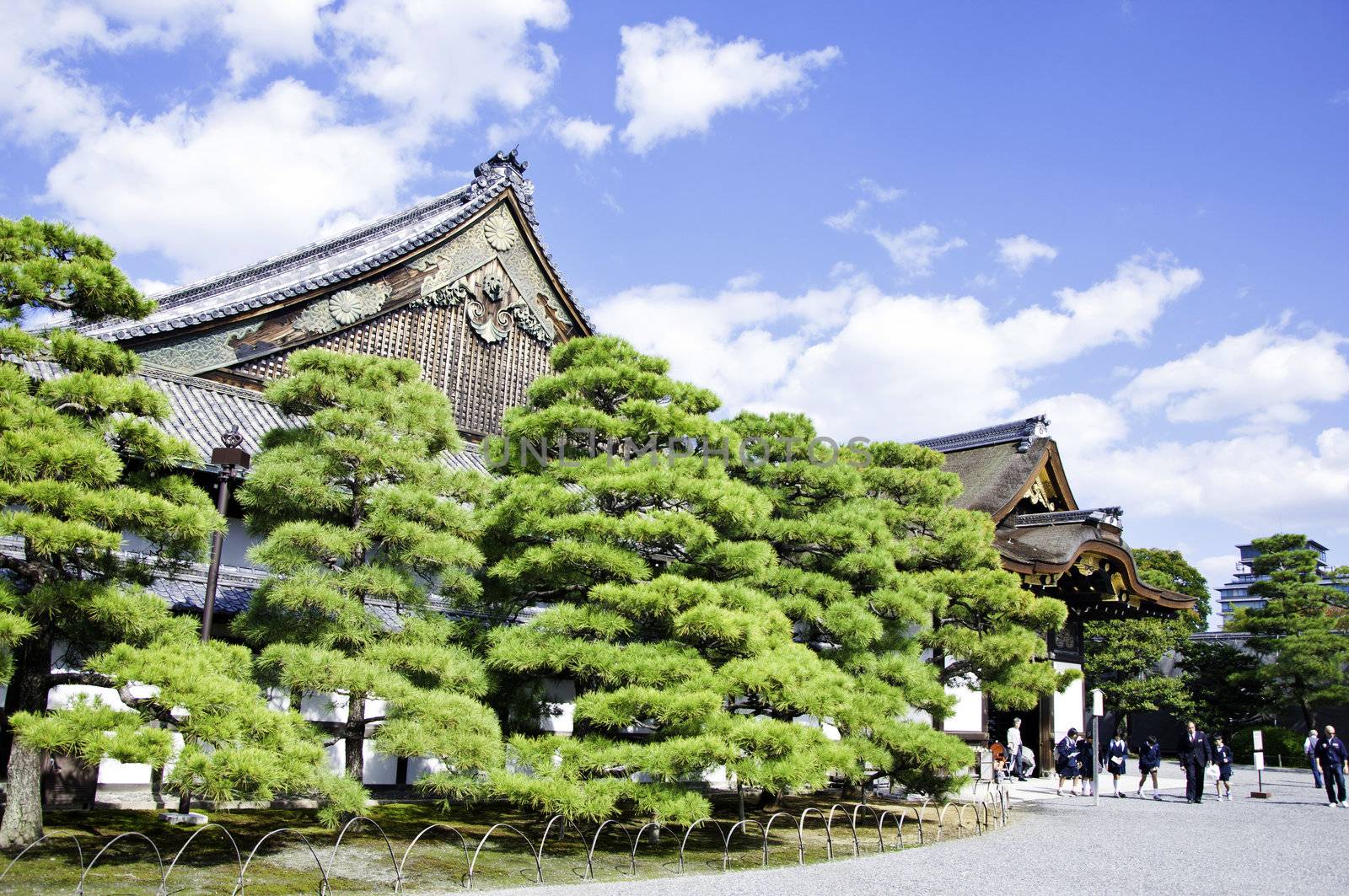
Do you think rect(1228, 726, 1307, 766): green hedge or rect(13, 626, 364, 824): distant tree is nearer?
rect(13, 626, 364, 824): distant tree

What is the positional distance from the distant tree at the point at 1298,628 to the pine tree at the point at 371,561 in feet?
96.8

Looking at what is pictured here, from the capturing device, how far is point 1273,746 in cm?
3091

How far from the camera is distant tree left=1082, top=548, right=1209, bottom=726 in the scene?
32.7 metres

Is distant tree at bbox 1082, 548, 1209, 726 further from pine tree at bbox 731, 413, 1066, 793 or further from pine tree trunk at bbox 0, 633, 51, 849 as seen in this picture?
pine tree trunk at bbox 0, 633, 51, 849

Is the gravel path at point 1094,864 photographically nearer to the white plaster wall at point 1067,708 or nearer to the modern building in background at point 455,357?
the modern building in background at point 455,357

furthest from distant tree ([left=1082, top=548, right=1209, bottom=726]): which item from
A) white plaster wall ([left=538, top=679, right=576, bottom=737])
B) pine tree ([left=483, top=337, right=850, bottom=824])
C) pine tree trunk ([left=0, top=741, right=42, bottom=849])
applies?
pine tree trunk ([left=0, top=741, right=42, bottom=849])

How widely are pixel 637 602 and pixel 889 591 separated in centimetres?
483

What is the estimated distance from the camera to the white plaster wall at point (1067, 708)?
2308 centimetres

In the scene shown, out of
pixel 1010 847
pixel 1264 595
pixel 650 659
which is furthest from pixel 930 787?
pixel 1264 595

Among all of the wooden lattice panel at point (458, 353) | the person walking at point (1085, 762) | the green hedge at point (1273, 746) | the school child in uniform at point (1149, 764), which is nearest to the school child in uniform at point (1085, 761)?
the person walking at point (1085, 762)

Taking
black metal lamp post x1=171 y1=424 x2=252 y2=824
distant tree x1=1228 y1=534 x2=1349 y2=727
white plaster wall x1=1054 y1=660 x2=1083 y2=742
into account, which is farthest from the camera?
distant tree x1=1228 y1=534 x2=1349 y2=727

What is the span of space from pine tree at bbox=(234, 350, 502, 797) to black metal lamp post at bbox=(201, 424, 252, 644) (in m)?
0.58

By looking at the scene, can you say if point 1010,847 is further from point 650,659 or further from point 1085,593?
point 1085,593

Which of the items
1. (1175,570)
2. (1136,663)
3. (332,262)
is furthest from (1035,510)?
(1175,570)
